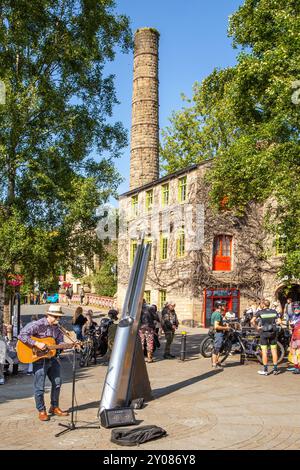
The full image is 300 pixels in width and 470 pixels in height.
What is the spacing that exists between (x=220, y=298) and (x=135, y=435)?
2337cm

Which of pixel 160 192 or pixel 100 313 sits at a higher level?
pixel 160 192

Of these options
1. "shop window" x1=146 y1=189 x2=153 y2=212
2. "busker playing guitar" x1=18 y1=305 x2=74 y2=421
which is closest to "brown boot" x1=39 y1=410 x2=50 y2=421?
"busker playing guitar" x1=18 y1=305 x2=74 y2=421

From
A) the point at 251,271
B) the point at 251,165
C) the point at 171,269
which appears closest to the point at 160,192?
the point at 171,269

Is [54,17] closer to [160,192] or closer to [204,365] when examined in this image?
[204,365]

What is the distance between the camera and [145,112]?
40625mm

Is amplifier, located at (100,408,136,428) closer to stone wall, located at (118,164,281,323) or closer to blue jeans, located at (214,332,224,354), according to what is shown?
blue jeans, located at (214,332,224,354)

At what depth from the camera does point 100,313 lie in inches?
1471

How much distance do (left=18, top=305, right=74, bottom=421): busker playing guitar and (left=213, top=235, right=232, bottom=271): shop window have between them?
21902mm

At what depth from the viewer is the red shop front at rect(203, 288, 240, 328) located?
29.2 metres

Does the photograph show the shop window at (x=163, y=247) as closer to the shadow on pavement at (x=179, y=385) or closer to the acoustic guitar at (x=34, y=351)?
the shadow on pavement at (x=179, y=385)

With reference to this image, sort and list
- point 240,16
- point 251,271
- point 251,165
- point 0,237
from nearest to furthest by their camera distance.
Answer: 1. point 0,237
2. point 251,165
3. point 240,16
4. point 251,271

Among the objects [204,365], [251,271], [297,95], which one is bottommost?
[204,365]

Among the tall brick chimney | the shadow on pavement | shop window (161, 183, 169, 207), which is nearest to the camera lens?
the shadow on pavement

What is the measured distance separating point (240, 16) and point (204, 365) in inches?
447
